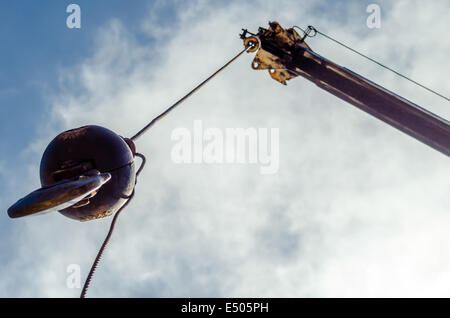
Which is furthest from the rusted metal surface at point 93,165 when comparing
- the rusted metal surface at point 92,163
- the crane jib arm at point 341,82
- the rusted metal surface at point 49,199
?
the crane jib arm at point 341,82

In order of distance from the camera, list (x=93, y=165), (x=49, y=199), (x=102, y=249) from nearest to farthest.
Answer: (x=49, y=199)
(x=93, y=165)
(x=102, y=249)

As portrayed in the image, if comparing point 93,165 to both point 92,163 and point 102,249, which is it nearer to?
point 92,163

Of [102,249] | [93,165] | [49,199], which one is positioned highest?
[93,165]

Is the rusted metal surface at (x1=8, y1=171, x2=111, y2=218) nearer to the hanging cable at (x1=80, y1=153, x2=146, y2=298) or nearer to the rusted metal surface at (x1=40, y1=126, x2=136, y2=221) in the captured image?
the rusted metal surface at (x1=40, y1=126, x2=136, y2=221)

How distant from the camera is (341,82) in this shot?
5.31 m

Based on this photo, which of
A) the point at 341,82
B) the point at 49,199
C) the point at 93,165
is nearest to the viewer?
the point at 49,199

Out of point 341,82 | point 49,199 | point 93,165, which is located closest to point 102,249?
point 93,165

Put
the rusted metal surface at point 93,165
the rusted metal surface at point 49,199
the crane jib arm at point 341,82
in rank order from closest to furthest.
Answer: the rusted metal surface at point 49,199
the rusted metal surface at point 93,165
the crane jib arm at point 341,82

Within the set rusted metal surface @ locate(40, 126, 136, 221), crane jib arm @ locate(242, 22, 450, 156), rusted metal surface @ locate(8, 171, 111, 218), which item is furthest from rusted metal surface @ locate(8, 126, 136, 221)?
crane jib arm @ locate(242, 22, 450, 156)

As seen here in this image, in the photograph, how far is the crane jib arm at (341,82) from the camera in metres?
4.66

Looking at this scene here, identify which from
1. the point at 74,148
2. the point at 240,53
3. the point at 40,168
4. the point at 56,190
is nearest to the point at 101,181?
the point at 56,190

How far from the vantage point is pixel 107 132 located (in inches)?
134

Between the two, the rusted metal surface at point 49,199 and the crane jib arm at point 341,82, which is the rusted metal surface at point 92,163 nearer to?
the rusted metal surface at point 49,199
